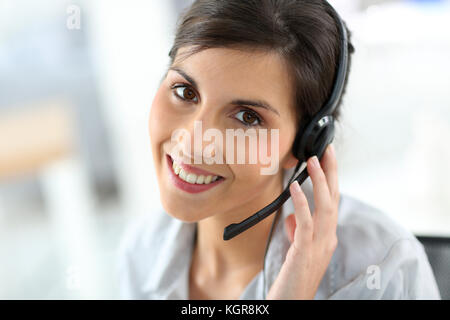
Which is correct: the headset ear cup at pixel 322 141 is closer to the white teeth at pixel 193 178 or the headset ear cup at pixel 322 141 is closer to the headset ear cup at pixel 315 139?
the headset ear cup at pixel 315 139

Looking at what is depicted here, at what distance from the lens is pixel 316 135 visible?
740 mm

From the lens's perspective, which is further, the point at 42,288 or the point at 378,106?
the point at 42,288

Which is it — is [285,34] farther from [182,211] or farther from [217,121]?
[182,211]

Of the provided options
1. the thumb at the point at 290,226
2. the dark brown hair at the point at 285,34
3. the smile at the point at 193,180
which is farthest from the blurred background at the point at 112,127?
the smile at the point at 193,180

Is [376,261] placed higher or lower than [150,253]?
higher

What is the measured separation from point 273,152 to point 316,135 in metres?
0.07

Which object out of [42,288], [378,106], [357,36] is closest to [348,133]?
[357,36]

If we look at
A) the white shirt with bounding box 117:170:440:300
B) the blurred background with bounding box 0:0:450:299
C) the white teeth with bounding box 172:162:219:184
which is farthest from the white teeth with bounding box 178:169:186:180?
the blurred background with bounding box 0:0:450:299

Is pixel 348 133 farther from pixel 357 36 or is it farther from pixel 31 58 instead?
pixel 31 58

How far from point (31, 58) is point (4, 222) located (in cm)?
88

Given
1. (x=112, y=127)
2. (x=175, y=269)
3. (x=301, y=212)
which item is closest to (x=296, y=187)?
(x=301, y=212)

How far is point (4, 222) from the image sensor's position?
2.54 meters

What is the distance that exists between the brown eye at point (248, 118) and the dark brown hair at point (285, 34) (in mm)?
75

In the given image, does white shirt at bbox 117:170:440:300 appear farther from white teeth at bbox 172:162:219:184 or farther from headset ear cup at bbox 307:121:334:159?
white teeth at bbox 172:162:219:184
